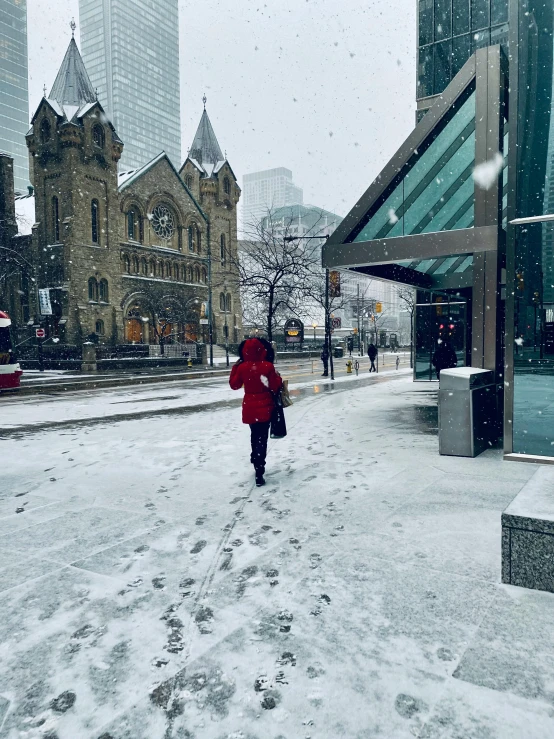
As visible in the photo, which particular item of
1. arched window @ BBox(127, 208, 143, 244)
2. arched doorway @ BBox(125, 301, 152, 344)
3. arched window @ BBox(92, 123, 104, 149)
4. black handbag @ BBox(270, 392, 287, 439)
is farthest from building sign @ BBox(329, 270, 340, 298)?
arched window @ BBox(92, 123, 104, 149)

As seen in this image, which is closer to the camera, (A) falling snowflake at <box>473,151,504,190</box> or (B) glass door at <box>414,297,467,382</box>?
(A) falling snowflake at <box>473,151,504,190</box>

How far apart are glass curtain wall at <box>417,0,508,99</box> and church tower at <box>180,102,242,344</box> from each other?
47.9 m

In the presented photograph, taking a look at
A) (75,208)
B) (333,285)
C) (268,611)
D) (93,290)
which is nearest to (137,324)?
(93,290)

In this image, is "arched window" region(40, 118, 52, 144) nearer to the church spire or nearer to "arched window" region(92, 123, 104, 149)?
"arched window" region(92, 123, 104, 149)

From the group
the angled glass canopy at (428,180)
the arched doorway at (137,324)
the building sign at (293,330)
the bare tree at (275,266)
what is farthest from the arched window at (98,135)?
the angled glass canopy at (428,180)

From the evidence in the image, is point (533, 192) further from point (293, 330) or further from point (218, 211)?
point (218, 211)

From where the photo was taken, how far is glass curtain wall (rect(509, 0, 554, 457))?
22.5ft

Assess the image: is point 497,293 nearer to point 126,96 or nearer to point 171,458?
point 171,458

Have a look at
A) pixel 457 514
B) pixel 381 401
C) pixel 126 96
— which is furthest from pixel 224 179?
pixel 126 96

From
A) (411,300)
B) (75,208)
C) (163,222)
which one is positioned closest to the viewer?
(75,208)

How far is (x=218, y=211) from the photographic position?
67.1 m

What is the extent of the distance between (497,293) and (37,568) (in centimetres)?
798

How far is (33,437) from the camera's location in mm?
10375

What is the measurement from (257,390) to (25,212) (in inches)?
2445
